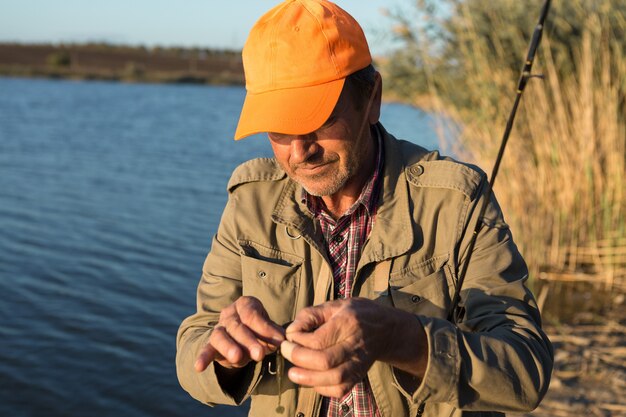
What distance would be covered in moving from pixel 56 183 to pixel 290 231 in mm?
11572

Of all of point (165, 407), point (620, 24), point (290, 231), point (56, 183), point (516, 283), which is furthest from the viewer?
point (56, 183)

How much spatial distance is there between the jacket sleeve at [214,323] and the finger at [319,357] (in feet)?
1.69

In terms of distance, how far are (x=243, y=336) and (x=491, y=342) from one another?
0.64 m

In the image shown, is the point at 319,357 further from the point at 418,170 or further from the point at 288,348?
the point at 418,170

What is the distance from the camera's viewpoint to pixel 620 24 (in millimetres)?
6852

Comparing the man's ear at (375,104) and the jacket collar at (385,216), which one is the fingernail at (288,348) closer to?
the jacket collar at (385,216)

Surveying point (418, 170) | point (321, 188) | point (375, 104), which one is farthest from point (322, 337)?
point (375, 104)

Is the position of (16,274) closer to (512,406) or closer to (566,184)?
(566,184)

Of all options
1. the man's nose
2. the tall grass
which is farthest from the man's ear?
the tall grass

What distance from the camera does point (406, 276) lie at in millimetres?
2242

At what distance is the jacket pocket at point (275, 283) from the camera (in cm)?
231

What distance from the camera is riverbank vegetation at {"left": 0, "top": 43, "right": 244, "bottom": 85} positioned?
5247 centimetres

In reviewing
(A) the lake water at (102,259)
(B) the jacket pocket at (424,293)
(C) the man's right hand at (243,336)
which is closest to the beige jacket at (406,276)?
(B) the jacket pocket at (424,293)

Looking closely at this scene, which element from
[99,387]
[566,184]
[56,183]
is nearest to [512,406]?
[99,387]
